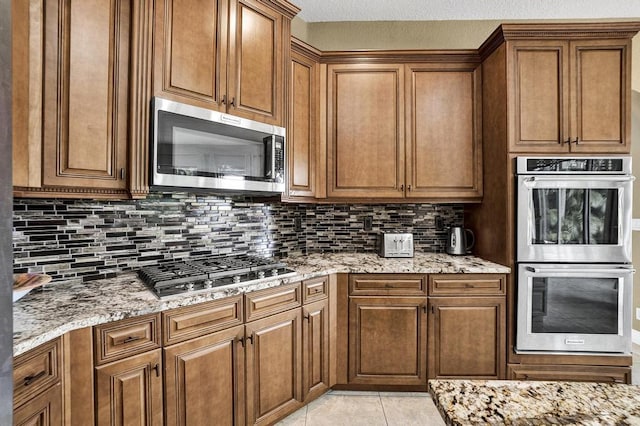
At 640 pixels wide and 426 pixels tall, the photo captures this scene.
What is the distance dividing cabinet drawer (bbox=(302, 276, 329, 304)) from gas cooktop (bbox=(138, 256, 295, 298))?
0.16m

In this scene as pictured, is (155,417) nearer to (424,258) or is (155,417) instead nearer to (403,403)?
(403,403)

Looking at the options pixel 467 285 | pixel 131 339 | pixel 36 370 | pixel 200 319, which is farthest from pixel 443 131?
pixel 36 370

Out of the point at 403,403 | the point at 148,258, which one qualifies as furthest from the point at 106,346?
the point at 403,403

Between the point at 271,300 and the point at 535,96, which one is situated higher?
the point at 535,96

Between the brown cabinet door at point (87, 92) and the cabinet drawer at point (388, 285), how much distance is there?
1520mm

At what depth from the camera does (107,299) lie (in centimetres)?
140

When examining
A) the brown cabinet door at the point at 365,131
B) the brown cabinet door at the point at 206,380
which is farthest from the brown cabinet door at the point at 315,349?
the brown cabinet door at the point at 365,131

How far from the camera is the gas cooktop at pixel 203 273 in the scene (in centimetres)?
152

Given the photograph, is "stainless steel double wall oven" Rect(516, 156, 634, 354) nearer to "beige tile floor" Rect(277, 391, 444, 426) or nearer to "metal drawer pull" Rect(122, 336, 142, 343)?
"beige tile floor" Rect(277, 391, 444, 426)

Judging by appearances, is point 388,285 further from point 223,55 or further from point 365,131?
point 223,55

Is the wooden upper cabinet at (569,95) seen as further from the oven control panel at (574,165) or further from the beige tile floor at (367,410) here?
the beige tile floor at (367,410)

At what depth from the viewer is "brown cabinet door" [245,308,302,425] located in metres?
1.74

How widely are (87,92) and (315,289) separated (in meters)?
1.57

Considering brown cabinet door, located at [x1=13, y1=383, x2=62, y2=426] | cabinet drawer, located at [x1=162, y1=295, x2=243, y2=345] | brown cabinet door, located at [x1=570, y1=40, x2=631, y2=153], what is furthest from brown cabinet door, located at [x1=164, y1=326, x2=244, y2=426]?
brown cabinet door, located at [x1=570, y1=40, x2=631, y2=153]
